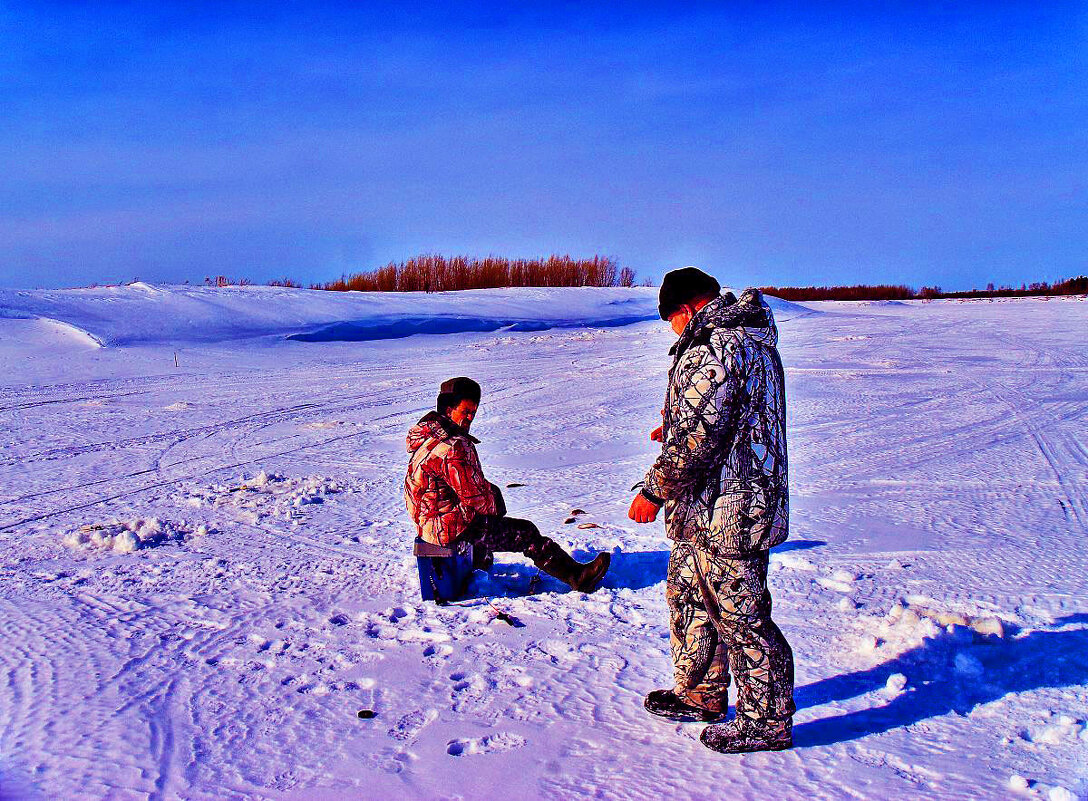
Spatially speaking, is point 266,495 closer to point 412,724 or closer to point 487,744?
point 412,724

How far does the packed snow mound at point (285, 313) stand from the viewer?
17.0m

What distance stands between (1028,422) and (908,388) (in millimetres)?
2618

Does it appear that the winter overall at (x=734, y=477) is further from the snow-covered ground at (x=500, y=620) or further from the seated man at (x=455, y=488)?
the seated man at (x=455, y=488)

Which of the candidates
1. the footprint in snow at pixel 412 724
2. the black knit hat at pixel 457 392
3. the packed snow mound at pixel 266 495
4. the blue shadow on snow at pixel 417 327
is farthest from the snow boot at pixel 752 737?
the blue shadow on snow at pixel 417 327

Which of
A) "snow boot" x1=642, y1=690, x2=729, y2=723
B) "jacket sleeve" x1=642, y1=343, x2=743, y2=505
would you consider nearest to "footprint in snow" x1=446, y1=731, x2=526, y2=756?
"snow boot" x1=642, y1=690, x2=729, y2=723

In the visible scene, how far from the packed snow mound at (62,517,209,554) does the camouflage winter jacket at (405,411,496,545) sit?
191 cm

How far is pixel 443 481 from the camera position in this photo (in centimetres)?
409

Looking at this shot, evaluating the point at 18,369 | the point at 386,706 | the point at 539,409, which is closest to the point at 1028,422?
the point at 539,409

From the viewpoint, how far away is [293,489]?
250 inches

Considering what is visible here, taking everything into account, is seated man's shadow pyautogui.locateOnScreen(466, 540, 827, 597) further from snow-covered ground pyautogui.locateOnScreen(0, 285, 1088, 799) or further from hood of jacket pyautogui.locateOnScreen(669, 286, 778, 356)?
hood of jacket pyautogui.locateOnScreen(669, 286, 778, 356)

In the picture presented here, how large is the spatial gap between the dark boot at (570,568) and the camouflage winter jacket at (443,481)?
365mm

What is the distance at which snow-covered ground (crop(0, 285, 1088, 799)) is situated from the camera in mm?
2744

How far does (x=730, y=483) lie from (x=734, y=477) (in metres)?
0.02

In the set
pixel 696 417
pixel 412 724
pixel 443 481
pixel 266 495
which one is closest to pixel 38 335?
pixel 266 495
